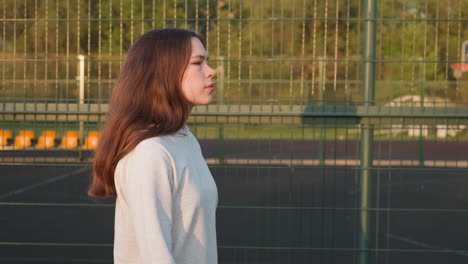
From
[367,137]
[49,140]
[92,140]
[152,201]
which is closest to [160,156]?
[152,201]

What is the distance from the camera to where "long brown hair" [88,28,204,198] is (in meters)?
1.99

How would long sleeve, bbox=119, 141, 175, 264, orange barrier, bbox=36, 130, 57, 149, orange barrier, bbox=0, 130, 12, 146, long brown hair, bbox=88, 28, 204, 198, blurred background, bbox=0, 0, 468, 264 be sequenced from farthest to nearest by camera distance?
orange barrier, bbox=36, 130, 57, 149
orange barrier, bbox=0, 130, 12, 146
blurred background, bbox=0, 0, 468, 264
long brown hair, bbox=88, 28, 204, 198
long sleeve, bbox=119, 141, 175, 264

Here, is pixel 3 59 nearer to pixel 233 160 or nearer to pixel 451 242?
pixel 233 160

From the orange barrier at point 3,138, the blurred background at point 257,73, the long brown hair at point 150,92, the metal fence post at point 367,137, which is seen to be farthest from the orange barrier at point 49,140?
the long brown hair at point 150,92

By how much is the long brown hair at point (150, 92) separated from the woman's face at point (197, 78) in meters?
0.02

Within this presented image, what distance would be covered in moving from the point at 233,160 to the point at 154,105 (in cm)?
304

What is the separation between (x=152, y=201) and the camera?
184 centimetres

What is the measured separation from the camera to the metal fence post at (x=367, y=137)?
434cm

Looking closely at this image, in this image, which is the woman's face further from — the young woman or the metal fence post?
the metal fence post

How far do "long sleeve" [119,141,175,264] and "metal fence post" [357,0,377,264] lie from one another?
8.63 feet

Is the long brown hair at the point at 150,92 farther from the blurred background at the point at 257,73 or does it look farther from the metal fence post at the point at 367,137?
the metal fence post at the point at 367,137

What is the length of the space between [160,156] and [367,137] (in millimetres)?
2677

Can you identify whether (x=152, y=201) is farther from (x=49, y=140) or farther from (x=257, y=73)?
(x=49, y=140)

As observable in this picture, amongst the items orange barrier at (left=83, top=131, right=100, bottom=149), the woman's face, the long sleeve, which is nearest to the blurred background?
orange barrier at (left=83, top=131, right=100, bottom=149)
